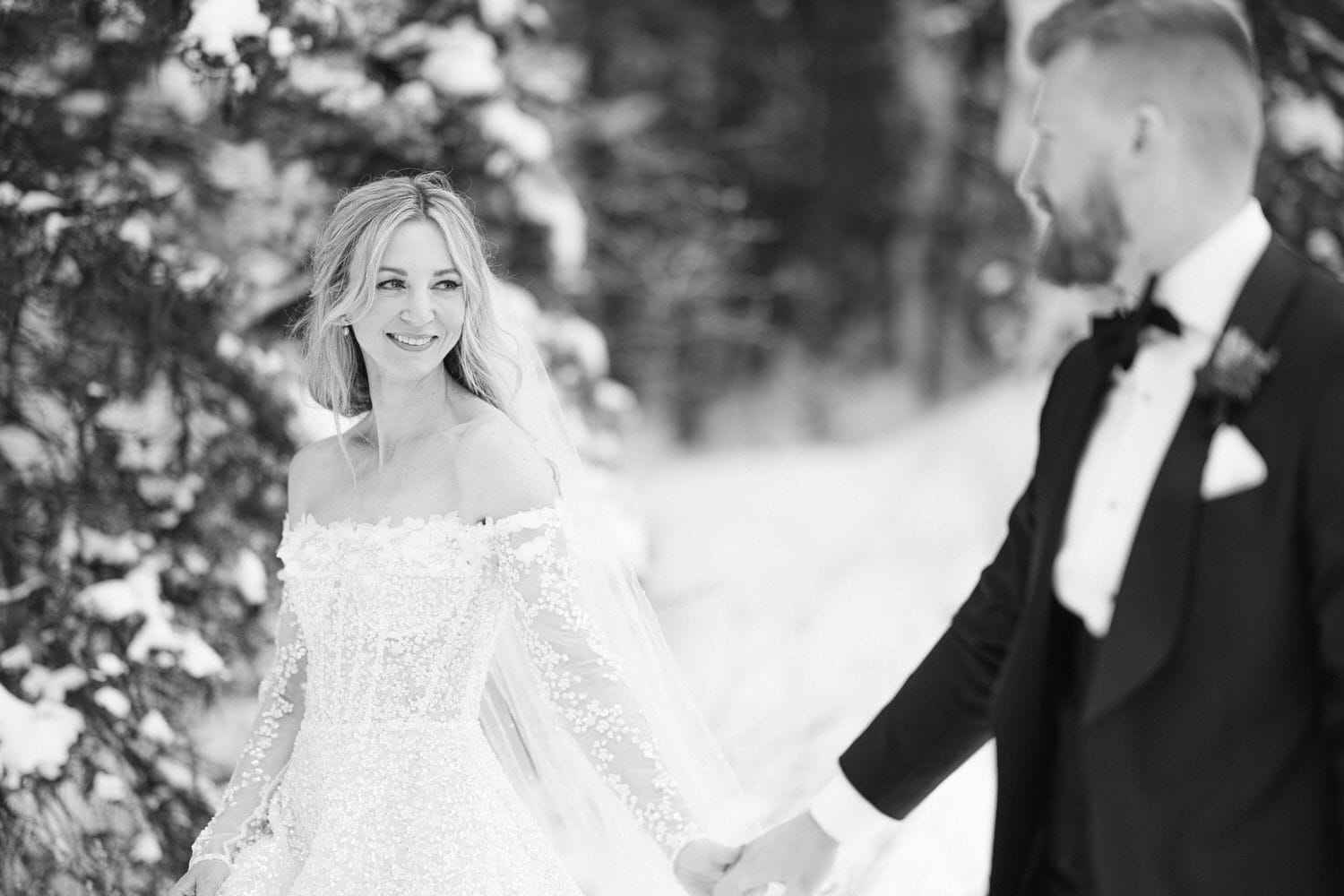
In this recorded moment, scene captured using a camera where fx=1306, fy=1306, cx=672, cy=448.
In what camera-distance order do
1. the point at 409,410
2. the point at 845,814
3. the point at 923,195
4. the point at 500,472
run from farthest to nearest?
the point at 923,195
the point at 409,410
the point at 500,472
the point at 845,814

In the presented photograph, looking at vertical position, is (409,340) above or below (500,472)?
above

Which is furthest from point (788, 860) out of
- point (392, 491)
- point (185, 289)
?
point (185, 289)

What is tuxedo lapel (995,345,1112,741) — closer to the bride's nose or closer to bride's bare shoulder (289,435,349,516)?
the bride's nose

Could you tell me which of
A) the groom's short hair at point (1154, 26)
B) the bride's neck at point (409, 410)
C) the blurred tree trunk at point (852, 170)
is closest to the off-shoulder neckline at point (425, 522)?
the bride's neck at point (409, 410)

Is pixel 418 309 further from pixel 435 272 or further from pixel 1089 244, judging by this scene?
pixel 1089 244

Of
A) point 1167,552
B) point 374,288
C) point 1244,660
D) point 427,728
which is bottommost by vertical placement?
point 1244,660

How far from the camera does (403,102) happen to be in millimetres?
5660

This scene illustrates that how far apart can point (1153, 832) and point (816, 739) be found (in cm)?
399

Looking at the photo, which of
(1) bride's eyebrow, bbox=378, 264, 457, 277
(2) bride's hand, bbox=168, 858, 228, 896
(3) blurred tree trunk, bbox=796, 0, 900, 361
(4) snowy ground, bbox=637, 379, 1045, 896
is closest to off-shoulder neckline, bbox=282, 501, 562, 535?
(1) bride's eyebrow, bbox=378, 264, 457, 277

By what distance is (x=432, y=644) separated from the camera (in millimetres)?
2689

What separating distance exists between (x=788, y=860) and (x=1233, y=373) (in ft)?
3.98

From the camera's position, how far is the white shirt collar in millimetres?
1782

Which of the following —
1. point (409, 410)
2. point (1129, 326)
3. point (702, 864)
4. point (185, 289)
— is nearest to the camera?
point (1129, 326)

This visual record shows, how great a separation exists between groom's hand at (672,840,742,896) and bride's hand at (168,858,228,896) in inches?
36.6
